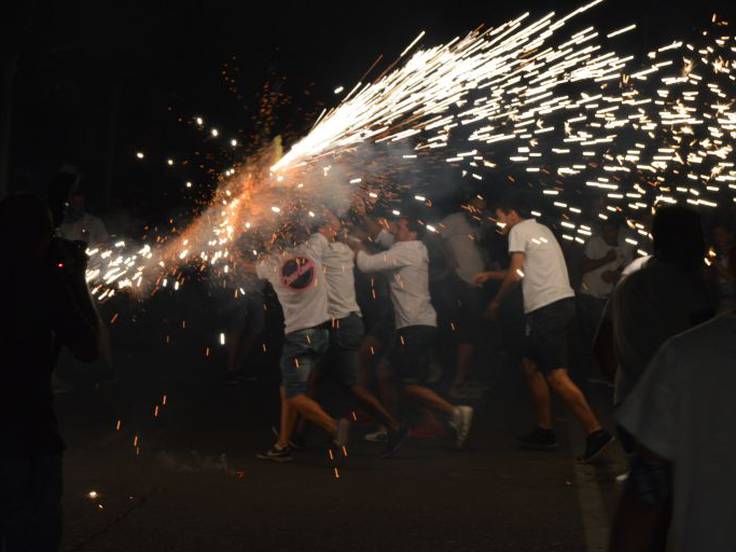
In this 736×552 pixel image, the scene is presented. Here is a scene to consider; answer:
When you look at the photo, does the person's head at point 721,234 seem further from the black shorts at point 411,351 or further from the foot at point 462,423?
the foot at point 462,423

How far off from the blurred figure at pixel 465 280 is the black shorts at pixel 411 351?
259cm

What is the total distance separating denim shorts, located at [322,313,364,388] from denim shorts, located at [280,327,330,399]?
1.30 feet

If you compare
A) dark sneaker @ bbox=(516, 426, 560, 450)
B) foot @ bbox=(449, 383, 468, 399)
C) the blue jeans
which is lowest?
dark sneaker @ bbox=(516, 426, 560, 450)

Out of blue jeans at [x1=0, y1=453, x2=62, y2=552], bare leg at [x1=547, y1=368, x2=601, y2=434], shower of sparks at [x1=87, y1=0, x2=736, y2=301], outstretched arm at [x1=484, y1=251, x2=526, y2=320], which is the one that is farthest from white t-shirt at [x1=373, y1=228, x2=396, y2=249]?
blue jeans at [x1=0, y1=453, x2=62, y2=552]

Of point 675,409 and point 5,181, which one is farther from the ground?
point 5,181

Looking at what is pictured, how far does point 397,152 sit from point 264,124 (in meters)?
1.43

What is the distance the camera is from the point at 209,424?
35.4 ft

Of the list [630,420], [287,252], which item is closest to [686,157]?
[287,252]

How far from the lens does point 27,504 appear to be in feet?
14.7

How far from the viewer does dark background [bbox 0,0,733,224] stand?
35.9 feet

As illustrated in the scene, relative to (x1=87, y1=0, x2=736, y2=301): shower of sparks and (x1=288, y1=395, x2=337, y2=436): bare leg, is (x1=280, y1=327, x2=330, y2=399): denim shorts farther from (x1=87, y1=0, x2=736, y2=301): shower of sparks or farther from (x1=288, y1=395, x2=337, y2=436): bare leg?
(x1=87, y1=0, x2=736, y2=301): shower of sparks

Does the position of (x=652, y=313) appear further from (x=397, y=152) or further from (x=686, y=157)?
(x=686, y=157)

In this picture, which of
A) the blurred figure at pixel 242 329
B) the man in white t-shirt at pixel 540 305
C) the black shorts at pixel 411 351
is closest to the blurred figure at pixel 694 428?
the man in white t-shirt at pixel 540 305

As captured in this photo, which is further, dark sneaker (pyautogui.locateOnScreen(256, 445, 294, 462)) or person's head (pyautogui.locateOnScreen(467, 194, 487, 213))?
person's head (pyautogui.locateOnScreen(467, 194, 487, 213))
